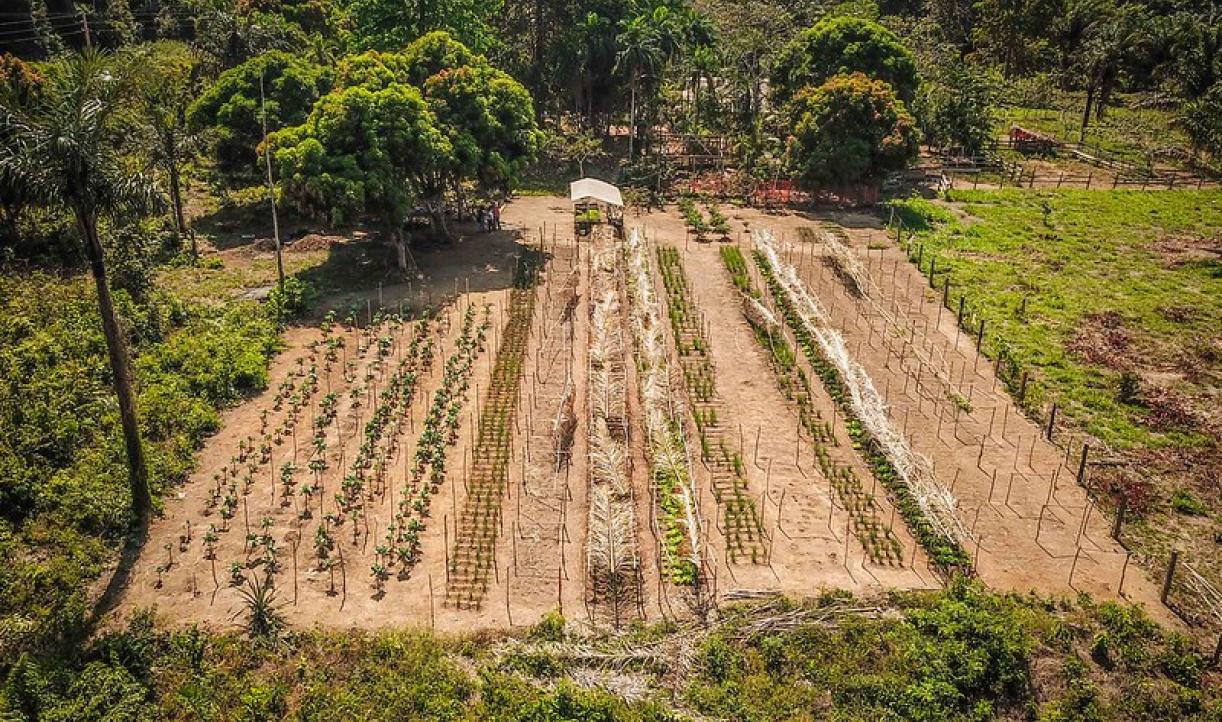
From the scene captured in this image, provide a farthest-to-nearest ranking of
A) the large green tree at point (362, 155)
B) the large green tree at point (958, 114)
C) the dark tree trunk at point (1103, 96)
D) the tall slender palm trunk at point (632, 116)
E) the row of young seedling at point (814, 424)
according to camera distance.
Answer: the dark tree trunk at point (1103, 96) → the large green tree at point (958, 114) → the tall slender palm trunk at point (632, 116) → the large green tree at point (362, 155) → the row of young seedling at point (814, 424)

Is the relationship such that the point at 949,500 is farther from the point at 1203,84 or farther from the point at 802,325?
the point at 1203,84

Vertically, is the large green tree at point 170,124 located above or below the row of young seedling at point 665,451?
above

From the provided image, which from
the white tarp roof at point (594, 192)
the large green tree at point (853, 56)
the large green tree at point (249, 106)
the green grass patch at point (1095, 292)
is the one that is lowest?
the green grass patch at point (1095, 292)

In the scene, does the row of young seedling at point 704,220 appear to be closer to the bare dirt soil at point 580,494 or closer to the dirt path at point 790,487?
the bare dirt soil at point 580,494

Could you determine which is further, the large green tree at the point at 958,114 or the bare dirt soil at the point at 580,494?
the large green tree at the point at 958,114

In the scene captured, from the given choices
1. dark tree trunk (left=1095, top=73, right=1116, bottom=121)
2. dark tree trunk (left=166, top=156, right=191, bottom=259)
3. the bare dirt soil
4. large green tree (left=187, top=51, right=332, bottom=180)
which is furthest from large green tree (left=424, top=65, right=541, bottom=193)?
dark tree trunk (left=1095, top=73, right=1116, bottom=121)

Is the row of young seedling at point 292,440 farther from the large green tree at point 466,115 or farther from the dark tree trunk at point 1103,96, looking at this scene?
the dark tree trunk at point 1103,96

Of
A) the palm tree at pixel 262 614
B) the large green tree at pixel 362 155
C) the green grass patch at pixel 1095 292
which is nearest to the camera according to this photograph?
the palm tree at pixel 262 614

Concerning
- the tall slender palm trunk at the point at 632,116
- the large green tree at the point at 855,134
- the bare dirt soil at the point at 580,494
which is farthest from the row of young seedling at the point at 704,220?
the bare dirt soil at the point at 580,494
